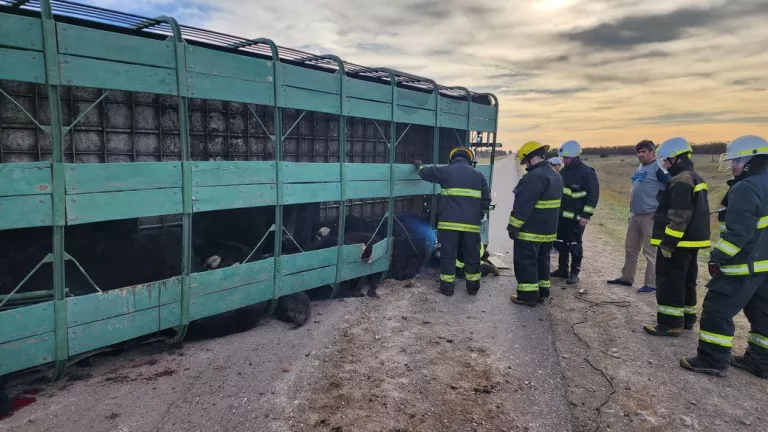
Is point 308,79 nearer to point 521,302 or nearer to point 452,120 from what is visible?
→ point 452,120

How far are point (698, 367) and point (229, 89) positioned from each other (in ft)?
18.1

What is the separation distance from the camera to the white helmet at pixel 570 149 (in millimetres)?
7379

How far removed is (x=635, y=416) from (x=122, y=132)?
558 cm

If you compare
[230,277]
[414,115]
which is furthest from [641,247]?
[230,277]

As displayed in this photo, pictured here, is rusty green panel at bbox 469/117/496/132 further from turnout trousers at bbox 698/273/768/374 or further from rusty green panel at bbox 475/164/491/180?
turnout trousers at bbox 698/273/768/374

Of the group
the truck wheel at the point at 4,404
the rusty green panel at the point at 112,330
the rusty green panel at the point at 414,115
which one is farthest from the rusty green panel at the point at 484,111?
the truck wheel at the point at 4,404

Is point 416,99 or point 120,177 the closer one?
point 120,177

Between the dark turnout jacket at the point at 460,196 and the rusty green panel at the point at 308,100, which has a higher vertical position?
the rusty green panel at the point at 308,100

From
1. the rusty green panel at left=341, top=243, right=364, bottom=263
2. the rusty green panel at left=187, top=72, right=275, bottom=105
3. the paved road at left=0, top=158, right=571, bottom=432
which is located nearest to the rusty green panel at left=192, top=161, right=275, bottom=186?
the rusty green panel at left=187, top=72, right=275, bottom=105

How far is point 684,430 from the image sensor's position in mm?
3396

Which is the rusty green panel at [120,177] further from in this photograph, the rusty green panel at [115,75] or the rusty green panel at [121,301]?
the rusty green panel at [121,301]

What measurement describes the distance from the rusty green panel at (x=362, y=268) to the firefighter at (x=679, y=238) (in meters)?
3.62

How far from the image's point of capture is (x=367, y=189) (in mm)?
6383

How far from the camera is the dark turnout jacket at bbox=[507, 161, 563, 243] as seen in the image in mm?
6172
